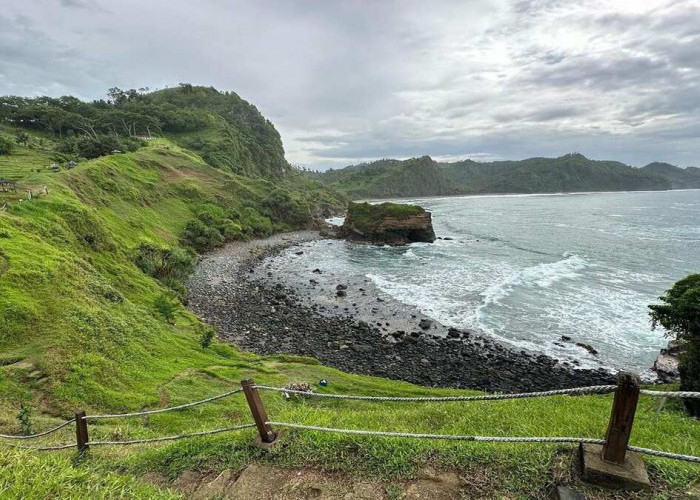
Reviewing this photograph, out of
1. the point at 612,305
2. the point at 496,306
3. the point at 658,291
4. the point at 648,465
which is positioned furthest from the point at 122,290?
the point at 658,291

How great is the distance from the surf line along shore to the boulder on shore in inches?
1293

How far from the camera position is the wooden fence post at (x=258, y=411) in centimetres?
595

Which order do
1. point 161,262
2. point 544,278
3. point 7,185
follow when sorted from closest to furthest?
point 7,185 → point 161,262 → point 544,278

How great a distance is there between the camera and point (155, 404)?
15.7 metres

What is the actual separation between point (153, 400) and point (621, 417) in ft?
56.3

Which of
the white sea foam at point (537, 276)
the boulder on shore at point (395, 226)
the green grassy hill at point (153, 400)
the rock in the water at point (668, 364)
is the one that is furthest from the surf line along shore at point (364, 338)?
the boulder on shore at point (395, 226)

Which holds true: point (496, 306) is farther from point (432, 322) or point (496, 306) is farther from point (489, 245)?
point (489, 245)

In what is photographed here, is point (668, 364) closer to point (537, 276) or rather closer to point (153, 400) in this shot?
point (537, 276)

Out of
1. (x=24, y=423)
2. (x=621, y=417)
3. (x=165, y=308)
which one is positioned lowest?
(x=165, y=308)

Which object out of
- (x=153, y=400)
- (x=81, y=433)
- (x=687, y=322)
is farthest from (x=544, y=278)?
(x=81, y=433)

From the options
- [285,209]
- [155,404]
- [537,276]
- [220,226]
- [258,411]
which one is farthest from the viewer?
[285,209]

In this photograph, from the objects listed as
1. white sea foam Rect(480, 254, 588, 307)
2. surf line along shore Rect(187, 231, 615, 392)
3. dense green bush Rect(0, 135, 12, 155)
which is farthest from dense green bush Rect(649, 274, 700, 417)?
dense green bush Rect(0, 135, 12, 155)

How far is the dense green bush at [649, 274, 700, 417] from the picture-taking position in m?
15.3

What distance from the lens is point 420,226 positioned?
7975cm
